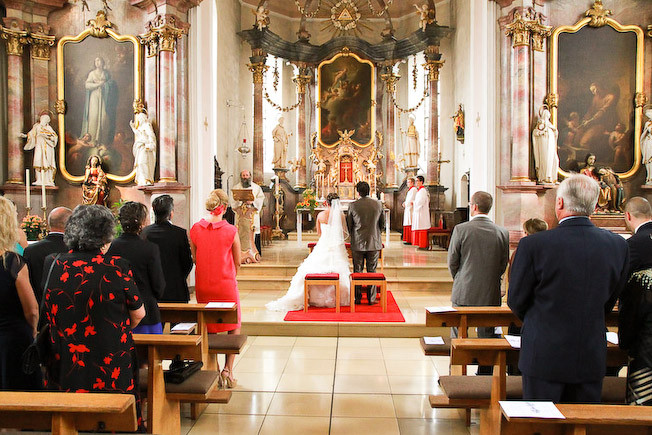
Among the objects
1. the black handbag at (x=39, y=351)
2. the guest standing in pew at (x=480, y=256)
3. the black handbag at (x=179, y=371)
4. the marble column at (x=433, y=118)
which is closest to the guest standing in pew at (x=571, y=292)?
the guest standing in pew at (x=480, y=256)

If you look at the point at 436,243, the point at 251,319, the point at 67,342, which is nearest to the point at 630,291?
the point at 67,342

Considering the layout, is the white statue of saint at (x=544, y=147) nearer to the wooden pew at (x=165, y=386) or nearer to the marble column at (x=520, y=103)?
the marble column at (x=520, y=103)

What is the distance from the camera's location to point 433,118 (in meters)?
16.3

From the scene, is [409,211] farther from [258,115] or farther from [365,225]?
[365,225]

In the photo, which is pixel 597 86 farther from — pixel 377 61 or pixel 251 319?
pixel 377 61

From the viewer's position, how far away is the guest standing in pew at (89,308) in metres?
2.43

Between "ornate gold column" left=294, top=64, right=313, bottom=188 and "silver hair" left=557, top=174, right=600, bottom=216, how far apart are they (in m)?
15.6

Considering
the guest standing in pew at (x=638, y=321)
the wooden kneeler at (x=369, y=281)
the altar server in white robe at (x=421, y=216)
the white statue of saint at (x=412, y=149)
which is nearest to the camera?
the guest standing in pew at (x=638, y=321)

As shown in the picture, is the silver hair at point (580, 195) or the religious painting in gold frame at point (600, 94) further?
the religious painting in gold frame at point (600, 94)

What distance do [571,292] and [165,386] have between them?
2.51m

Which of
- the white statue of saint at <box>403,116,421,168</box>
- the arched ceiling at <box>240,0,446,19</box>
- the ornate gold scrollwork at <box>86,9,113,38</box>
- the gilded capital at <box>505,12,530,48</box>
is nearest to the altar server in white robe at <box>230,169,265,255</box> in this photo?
the ornate gold scrollwork at <box>86,9,113,38</box>

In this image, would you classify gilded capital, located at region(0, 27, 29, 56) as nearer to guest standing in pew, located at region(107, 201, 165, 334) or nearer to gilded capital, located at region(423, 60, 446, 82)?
guest standing in pew, located at region(107, 201, 165, 334)

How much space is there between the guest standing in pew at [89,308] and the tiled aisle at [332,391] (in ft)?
4.84

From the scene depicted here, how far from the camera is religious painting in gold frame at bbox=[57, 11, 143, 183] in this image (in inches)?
377
